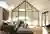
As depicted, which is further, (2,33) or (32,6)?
(32,6)

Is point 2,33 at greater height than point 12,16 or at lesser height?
lesser

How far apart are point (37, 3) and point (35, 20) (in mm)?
498

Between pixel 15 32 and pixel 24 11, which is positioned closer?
pixel 15 32

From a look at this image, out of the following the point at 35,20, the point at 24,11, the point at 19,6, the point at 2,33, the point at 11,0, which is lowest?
the point at 2,33

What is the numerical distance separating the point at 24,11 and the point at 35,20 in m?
0.40

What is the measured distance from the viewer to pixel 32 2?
2334 mm

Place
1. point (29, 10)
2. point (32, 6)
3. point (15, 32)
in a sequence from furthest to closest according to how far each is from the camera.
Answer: point (29, 10) < point (32, 6) < point (15, 32)

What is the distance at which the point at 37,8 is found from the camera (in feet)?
7.65

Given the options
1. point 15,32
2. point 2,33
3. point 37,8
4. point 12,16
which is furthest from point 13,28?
point 37,8

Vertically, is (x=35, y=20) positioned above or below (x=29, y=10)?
below

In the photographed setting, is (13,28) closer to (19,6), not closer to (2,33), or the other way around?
(2,33)

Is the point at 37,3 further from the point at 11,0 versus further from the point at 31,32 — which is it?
the point at 31,32

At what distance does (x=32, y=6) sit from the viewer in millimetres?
2150

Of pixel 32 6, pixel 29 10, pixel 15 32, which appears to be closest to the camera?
pixel 15 32
